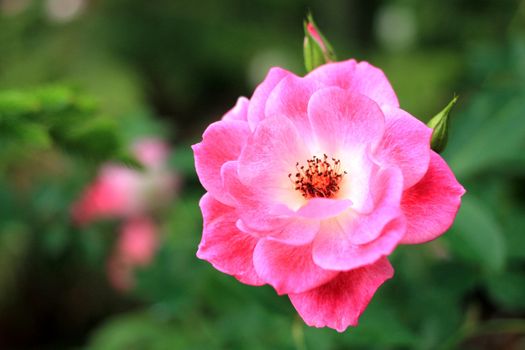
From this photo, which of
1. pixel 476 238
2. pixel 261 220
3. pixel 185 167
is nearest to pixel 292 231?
pixel 261 220

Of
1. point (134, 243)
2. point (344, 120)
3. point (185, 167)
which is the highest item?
point (344, 120)

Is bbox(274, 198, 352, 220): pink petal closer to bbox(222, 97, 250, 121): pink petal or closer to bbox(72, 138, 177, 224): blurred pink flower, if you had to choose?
bbox(222, 97, 250, 121): pink petal

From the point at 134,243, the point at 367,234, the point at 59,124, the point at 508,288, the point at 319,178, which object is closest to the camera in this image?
the point at 367,234

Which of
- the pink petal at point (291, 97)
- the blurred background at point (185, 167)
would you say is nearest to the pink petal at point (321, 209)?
the pink petal at point (291, 97)

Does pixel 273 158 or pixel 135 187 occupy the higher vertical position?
pixel 273 158

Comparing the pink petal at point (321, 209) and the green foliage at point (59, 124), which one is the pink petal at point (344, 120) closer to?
the pink petal at point (321, 209)

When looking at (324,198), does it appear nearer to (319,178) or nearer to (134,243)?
(319,178)
